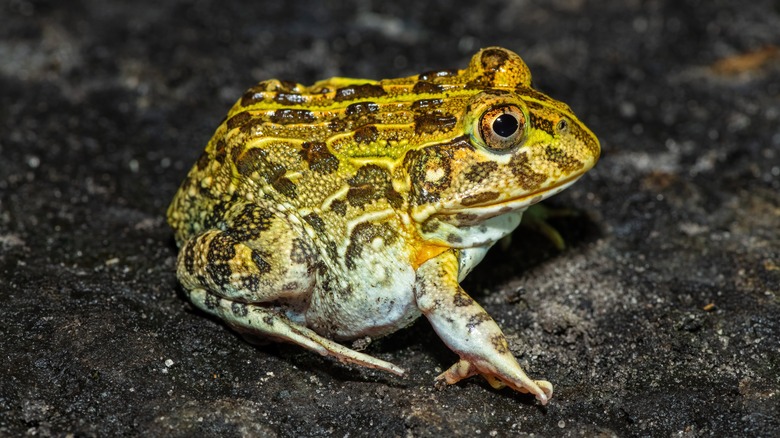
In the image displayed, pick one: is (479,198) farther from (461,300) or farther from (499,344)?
(499,344)

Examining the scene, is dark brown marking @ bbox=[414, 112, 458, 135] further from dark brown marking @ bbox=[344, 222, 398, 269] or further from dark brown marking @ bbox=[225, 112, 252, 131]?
dark brown marking @ bbox=[225, 112, 252, 131]

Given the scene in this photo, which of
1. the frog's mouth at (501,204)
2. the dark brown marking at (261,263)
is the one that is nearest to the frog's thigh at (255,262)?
the dark brown marking at (261,263)

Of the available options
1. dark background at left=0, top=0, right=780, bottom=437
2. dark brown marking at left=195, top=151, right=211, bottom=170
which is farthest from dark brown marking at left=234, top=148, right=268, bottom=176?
dark background at left=0, top=0, right=780, bottom=437

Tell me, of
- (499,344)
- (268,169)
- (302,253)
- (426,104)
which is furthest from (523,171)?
(268,169)

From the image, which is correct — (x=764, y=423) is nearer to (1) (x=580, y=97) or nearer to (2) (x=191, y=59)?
(1) (x=580, y=97)

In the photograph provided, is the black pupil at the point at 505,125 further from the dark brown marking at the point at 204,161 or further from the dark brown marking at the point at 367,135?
the dark brown marking at the point at 204,161
